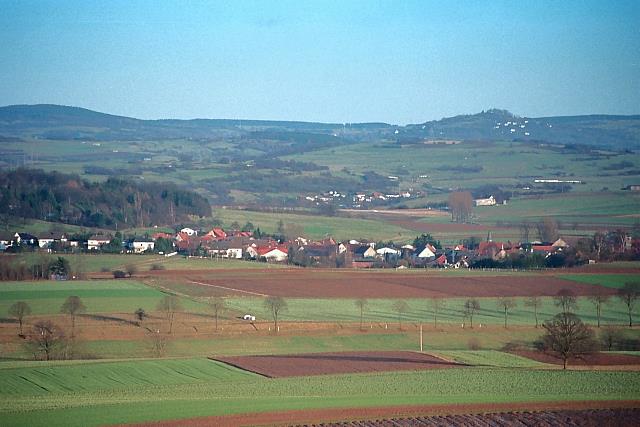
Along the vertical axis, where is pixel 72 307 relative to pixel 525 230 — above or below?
below

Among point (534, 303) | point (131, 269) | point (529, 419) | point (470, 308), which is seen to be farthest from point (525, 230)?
point (529, 419)

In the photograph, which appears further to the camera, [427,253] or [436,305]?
[427,253]

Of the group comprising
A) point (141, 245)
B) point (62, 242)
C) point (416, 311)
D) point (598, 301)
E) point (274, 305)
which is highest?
point (62, 242)

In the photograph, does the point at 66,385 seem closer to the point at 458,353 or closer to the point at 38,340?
the point at 38,340

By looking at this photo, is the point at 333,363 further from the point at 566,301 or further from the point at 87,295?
the point at 87,295

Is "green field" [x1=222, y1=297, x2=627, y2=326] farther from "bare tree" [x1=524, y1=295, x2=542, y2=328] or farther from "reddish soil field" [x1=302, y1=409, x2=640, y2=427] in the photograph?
"reddish soil field" [x1=302, y1=409, x2=640, y2=427]

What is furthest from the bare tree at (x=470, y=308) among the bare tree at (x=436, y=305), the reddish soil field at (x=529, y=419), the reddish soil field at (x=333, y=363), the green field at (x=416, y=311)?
the reddish soil field at (x=529, y=419)

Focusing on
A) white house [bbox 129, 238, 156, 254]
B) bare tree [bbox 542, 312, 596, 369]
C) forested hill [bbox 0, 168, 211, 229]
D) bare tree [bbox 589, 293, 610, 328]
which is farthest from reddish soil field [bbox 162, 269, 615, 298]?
forested hill [bbox 0, 168, 211, 229]
